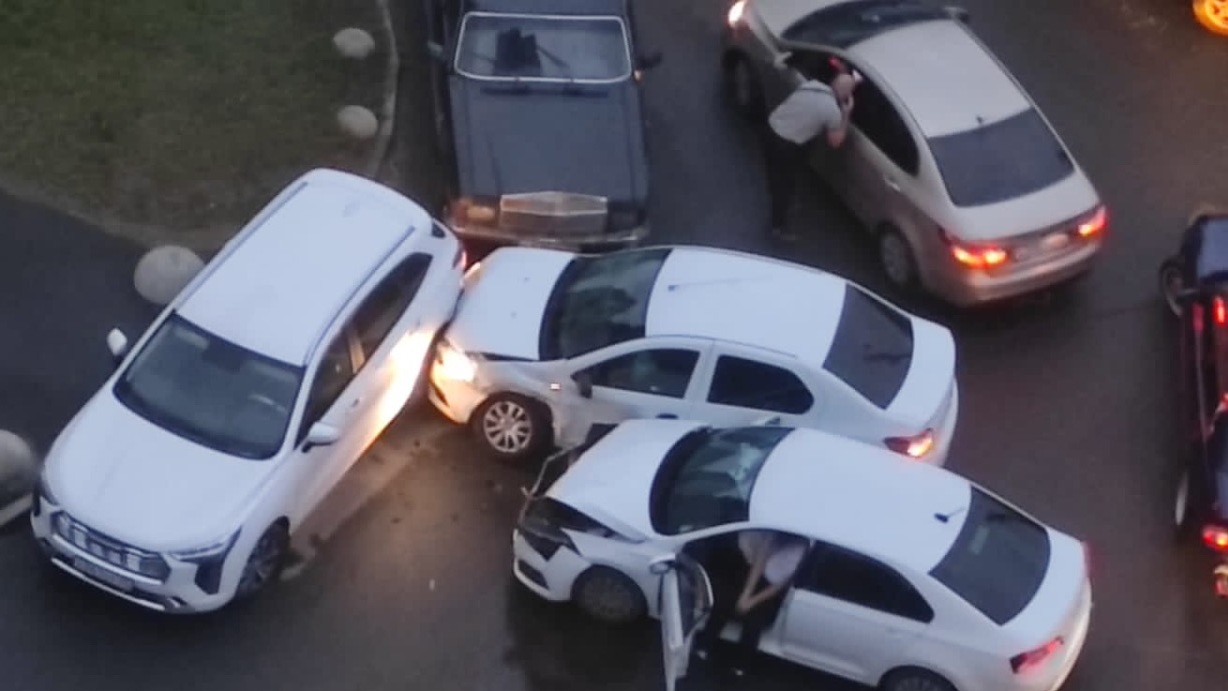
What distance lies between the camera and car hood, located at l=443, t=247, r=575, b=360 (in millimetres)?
12984

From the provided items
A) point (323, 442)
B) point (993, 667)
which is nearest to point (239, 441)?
point (323, 442)

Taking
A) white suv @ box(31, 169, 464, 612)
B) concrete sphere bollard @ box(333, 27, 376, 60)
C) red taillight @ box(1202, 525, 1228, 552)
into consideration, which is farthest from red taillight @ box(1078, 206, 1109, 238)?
concrete sphere bollard @ box(333, 27, 376, 60)

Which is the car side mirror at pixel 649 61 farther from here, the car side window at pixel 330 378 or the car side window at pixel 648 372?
the car side window at pixel 330 378

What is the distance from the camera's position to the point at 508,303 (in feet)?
43.5

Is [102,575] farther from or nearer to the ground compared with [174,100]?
nearer to the ground

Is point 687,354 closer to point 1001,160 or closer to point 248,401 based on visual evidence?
point 248,401

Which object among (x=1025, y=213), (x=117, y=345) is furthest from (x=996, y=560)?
(x=117, y=345)

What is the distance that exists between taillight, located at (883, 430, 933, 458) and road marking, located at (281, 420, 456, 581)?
133 inches

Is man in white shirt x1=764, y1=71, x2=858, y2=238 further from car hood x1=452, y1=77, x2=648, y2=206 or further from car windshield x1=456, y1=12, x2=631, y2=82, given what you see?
car windshield x1=456, y1=12, x2=631, y2=82

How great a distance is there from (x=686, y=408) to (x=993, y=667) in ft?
9.40

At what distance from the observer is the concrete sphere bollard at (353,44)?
16953 mm

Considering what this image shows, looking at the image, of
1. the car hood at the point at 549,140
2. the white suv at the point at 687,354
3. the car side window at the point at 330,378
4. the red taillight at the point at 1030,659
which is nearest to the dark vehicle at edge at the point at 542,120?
the car hood at the point at 549,140

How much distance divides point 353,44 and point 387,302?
4.91m

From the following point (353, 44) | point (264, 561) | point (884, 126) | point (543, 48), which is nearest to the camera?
point (264, 561)
